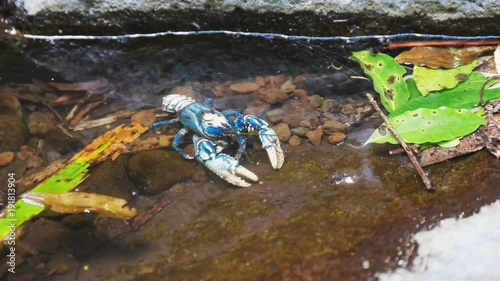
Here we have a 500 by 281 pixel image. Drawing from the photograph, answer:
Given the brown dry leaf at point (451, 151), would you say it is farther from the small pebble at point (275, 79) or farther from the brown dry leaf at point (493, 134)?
the small pebble at point (275, 79)

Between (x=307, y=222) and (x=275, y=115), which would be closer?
(x=307, y=222)

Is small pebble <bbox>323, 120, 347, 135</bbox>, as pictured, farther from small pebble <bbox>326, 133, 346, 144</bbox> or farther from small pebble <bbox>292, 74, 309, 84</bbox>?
small pebble <bbox>292, 74, 309, 84</bbox>

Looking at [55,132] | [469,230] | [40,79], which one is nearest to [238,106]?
[55,132]

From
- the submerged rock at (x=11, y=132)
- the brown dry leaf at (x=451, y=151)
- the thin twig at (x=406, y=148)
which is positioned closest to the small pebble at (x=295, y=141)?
the thin twig at (x=406, y=148)

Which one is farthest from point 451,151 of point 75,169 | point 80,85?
point 80,85

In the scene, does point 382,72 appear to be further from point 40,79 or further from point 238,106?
point 40,79

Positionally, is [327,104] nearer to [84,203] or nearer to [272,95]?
[272,95]
